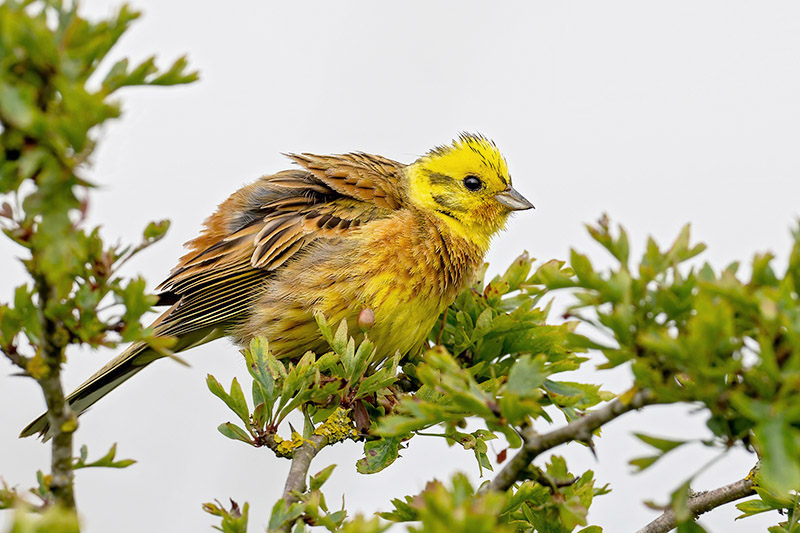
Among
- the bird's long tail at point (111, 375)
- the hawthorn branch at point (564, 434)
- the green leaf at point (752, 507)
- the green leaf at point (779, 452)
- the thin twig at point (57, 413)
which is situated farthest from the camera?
the bird's long tail at point (111, 375)

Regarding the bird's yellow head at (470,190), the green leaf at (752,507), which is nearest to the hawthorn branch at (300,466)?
the green leaf at (752,507)

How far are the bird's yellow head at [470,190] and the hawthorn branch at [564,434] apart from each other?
1943 mm

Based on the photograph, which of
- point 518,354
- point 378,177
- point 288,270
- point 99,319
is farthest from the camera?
point 378,177

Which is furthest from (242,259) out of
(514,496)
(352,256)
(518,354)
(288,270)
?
(514,496)

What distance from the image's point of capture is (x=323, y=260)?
2.87 m

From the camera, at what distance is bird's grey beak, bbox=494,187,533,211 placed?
10.9 feet

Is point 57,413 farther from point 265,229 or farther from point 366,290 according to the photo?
point 265,229

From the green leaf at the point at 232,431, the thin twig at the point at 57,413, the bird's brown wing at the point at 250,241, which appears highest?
the bird's brown wing at the point at 250,241

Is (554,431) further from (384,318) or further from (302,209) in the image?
(302,209)

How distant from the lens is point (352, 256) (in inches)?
113

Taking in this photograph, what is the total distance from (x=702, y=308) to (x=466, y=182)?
236 cm

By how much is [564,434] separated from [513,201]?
2163 mm

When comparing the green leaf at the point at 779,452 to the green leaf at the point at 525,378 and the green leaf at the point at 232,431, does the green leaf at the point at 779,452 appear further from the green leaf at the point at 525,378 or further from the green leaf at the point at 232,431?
the green leaf at the point at 232,431

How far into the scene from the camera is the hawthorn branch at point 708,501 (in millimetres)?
1854
